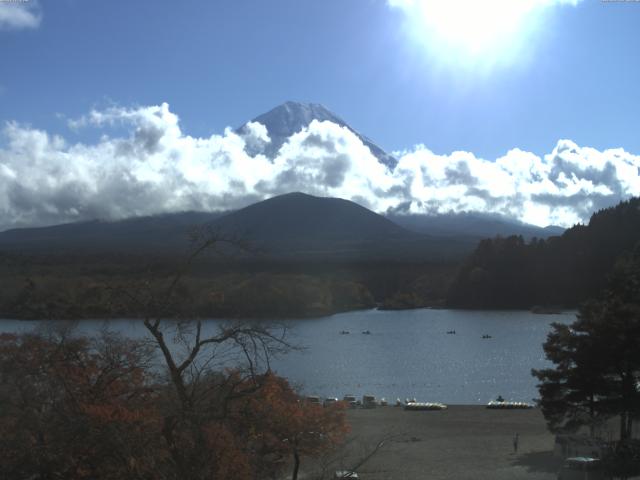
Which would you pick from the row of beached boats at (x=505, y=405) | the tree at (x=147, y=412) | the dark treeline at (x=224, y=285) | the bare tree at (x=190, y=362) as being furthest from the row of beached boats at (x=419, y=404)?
the bare tree at (x=190, y=362)

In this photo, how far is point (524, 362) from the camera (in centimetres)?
3269

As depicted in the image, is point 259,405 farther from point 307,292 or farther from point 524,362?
point 307,292

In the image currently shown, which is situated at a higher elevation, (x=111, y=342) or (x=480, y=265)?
(x=480, y=265)

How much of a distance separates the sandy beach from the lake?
2.20 metres

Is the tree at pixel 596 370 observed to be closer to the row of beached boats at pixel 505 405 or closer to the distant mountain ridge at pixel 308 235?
the row of beached boats at pixel 505 405

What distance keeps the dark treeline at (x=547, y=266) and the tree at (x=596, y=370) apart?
57642 millimetres

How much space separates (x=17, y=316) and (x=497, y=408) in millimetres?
23427

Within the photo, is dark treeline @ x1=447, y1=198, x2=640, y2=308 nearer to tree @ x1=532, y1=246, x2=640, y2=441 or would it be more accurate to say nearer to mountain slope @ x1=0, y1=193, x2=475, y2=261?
mountain slope @ x1=0, y1=193, x2=475, y2=261

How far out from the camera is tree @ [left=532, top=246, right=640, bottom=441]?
12477 mm

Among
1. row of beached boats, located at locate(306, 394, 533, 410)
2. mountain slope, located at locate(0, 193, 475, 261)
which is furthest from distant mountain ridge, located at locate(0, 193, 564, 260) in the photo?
row of beached boats, located at locate(306, 394, 533, 410)

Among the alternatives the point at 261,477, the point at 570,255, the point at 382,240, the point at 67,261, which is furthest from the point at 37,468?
the point at 382,240

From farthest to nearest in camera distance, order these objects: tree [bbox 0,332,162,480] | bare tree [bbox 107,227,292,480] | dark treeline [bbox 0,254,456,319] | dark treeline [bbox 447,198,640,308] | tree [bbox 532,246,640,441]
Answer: dark treeline [bbox 447,198,640,308] → tree [bbox 532,246,640,441] → dark treeline [bbox 0,254,456,319] → tree [bbox 0,332,162,480] → bare tree [bbox 107,227,292,480]

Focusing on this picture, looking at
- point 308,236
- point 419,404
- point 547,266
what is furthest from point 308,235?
point 419,404

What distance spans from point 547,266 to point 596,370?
2440 inches
